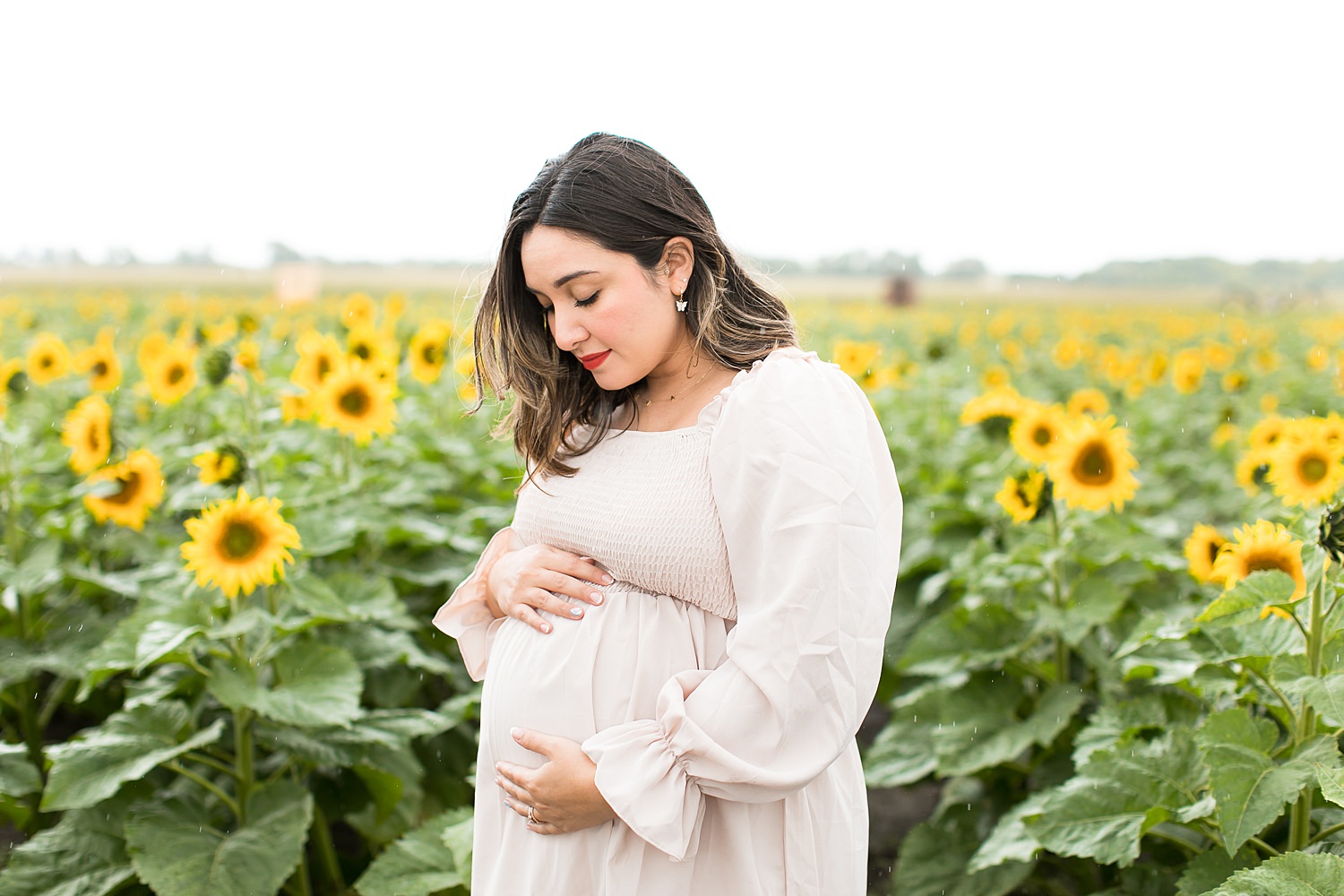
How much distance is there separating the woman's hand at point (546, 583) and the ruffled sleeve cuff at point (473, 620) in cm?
18

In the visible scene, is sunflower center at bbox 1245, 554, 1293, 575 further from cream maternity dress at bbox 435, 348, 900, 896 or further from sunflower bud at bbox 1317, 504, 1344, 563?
cream maternity dress at bbox 435, 348, 900, 896

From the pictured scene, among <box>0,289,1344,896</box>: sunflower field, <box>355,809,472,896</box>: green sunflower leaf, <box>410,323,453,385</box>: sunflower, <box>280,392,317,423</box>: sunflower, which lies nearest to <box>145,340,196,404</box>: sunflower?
<box>0,289,1344,896</box>: sunflower field

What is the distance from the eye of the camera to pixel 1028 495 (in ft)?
10.1

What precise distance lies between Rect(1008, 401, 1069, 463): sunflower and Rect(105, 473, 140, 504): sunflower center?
297 centimetres

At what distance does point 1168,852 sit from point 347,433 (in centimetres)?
285

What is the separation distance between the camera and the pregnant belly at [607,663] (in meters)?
1.58

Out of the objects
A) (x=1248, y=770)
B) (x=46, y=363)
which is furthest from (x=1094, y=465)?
(x=46, y=363)

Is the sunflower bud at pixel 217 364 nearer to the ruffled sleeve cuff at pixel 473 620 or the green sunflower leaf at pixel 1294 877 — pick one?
the ruffled sleeve cuff at pixel 473 620

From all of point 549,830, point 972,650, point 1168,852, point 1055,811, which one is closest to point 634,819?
point 549,830

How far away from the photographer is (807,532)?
1.39m

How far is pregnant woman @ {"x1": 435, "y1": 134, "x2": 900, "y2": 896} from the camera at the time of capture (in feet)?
4.63

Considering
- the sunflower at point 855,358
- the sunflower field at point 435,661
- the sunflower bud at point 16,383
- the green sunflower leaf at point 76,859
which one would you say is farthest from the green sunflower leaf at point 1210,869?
the sunflower bud at point 16,383

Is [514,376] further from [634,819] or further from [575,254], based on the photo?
[634,819]

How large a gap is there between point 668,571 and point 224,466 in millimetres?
1820
